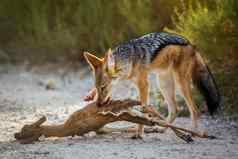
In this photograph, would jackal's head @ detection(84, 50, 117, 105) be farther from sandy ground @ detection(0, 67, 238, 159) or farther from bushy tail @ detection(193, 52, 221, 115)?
bushy tail @ detection(193, 52, 221, 115)

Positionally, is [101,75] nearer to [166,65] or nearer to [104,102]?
[104,102]

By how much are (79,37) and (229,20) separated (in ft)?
18.7

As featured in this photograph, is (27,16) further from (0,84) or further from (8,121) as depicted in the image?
(8,121)

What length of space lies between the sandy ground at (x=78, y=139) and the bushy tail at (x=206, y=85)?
14.3 inches

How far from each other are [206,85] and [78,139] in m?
1.70

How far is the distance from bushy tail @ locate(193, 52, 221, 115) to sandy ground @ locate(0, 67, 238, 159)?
1.19 ft

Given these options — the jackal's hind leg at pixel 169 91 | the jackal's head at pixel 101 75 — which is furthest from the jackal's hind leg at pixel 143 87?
the jackal's hind leg at pixel 169 91

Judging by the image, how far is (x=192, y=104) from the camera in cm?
848

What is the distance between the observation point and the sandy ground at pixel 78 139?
706 centimetres

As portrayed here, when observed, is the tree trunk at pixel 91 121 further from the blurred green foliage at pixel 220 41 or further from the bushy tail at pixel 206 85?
the blurred green foliage at pixel 220 41

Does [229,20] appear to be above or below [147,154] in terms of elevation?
above

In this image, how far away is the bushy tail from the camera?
27.3 feet

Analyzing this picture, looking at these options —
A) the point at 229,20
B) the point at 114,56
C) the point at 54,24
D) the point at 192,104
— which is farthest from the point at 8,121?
the point at 54,24

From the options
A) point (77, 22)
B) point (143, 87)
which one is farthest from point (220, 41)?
point (77, 22)
